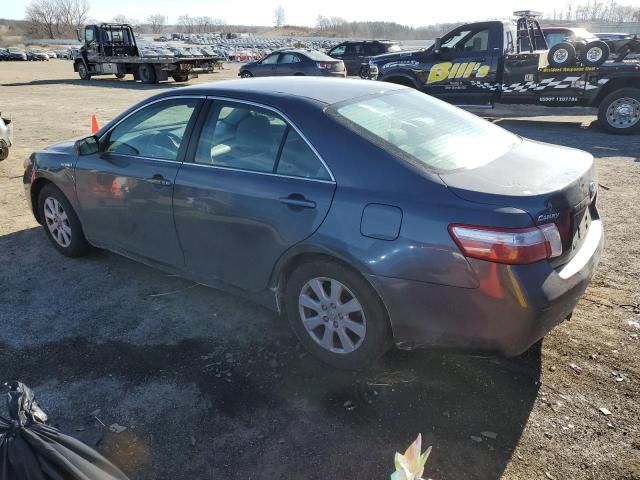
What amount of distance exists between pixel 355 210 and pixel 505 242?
757 millimetres

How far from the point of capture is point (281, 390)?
2.94 m

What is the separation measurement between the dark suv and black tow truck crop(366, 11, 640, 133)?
9220mm

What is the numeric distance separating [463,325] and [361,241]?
2.15 ft

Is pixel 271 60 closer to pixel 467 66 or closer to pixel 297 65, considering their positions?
pixel 297 65

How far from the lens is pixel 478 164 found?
2871 mm

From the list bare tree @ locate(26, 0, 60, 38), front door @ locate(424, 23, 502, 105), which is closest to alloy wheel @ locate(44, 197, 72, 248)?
front door @ locate(424, 23, 502, 105)

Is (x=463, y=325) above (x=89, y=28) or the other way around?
the other way around

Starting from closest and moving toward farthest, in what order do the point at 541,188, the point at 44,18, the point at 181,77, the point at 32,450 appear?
the point at 32,450
the point at 541,188
the point at 181,77
the point at 44,18

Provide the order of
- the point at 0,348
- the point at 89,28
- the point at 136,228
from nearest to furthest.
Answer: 1. the point at 0,348
2. the point at 136,228
3. the point at 89,28

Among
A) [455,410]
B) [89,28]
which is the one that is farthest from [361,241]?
[89,28]

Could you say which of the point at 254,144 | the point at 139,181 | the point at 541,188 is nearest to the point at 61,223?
the point at 139,181

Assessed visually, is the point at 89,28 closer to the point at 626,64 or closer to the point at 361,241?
the point at 626,64

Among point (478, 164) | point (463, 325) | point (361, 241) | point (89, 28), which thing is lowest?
point (463, 325)

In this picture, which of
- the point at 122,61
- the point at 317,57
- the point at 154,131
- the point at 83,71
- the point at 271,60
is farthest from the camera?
the point at 83,71
